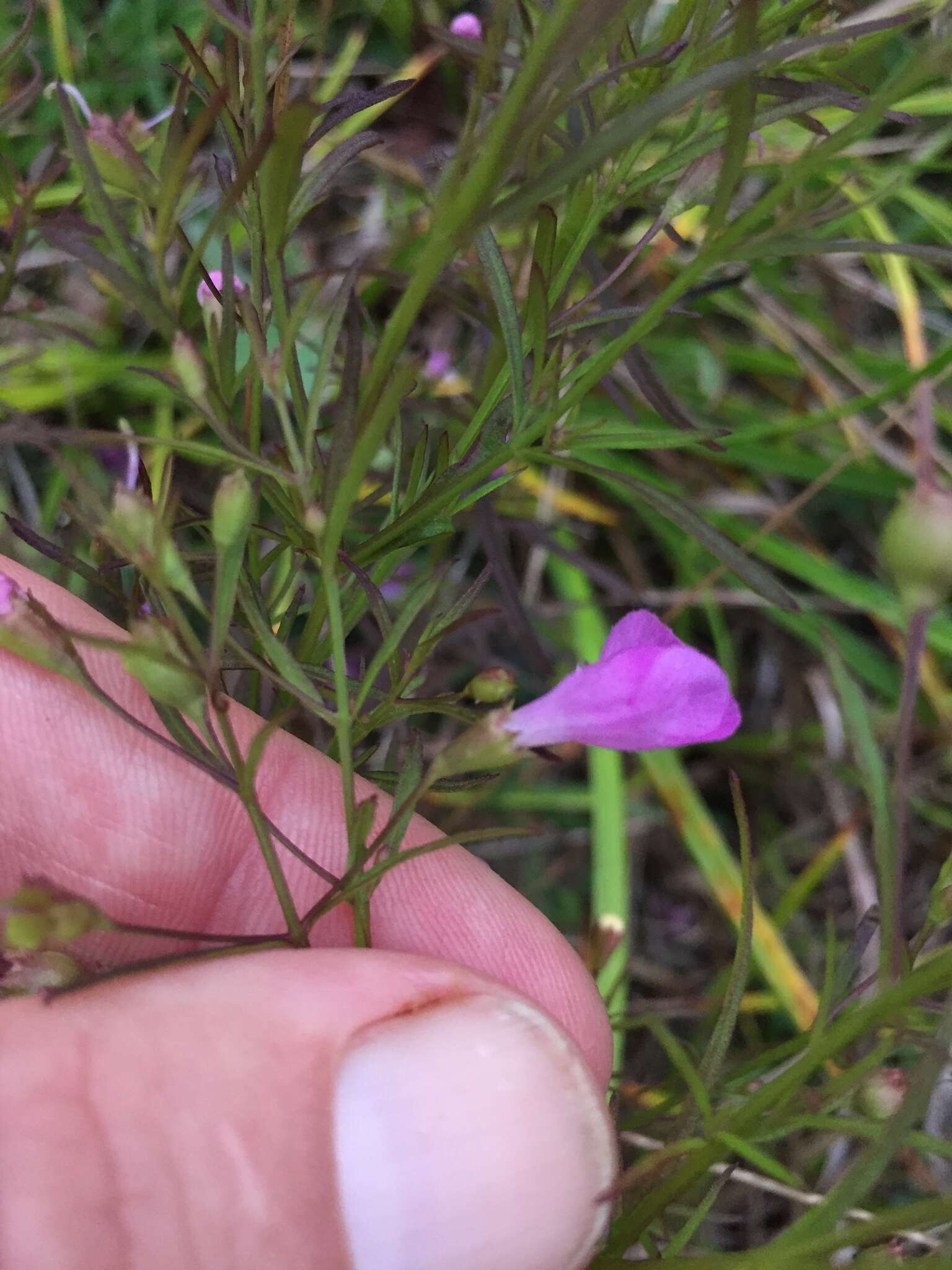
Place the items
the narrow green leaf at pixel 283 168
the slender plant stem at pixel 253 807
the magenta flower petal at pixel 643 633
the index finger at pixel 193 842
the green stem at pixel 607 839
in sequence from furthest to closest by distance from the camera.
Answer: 1. the green stem at pixel 607 839
2. the index finger at pixel 193 842
3. the magenta flower petal at pixel 643 633
4. the slender plant stem at pixel 253 807
5. the narrow green leaf at pixel 283 168

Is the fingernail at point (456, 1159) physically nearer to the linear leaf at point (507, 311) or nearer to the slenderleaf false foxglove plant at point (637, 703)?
the slenderleaf false foxglove plant at point (637, 703)

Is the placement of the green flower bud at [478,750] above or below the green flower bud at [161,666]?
below

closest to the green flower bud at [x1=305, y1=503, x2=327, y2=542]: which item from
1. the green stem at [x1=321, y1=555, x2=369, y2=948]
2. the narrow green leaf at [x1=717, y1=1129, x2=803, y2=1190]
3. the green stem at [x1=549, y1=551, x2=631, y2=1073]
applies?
the green stem at [x1=321, y1=555, x2=369, y2=948]

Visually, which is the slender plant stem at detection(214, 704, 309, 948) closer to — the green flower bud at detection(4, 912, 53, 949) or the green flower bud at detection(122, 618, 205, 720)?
the green flower bud at detection(122, 618, 205, 720)

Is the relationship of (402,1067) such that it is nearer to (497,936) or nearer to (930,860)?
(497,936)

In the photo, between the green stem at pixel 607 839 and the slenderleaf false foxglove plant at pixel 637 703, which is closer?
the slenderleaf false foxglove plant at pixel 637 703

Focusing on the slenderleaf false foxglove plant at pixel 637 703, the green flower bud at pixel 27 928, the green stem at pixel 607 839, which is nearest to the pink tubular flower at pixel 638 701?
the slenderleaf false foxglove plant at pixel 637 703

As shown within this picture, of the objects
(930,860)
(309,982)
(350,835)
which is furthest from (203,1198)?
(930,860)
